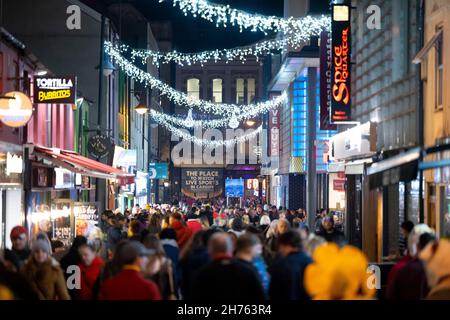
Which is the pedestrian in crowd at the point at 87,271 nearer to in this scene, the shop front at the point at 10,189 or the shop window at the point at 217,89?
the shop front at the point at 10,189

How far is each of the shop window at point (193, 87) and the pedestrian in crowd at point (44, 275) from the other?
3402 inches

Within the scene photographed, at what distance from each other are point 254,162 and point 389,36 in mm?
74273

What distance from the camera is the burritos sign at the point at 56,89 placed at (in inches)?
995

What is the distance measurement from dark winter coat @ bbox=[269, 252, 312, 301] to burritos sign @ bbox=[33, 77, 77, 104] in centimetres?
1635

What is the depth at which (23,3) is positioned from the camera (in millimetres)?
40562

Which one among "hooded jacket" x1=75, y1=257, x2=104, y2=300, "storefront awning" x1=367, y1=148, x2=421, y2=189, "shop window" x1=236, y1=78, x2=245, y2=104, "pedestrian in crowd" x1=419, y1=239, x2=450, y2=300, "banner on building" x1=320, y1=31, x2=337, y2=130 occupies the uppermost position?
"shop window" x1=236, y1=78, x2=245, y2=104

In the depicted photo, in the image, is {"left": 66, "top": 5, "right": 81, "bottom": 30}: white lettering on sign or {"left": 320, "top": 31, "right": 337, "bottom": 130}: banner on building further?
{"left": 66, "top": 5, "right": 81, "bottom": 30}: white lettering on sign

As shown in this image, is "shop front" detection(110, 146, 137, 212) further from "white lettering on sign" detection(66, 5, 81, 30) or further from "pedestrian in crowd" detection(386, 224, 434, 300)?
"pedestrian in crowd" detection(386, 224, 434, 300)

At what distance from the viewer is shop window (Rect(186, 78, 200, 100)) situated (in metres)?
98.1

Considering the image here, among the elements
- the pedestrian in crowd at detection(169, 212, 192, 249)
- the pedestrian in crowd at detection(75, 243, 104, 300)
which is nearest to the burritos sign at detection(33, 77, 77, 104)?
the pedestrian in crowd at detection(169, 212, 192, 249)

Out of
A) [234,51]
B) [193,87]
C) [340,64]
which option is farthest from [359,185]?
[193,87]

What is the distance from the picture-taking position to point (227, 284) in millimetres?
8617
